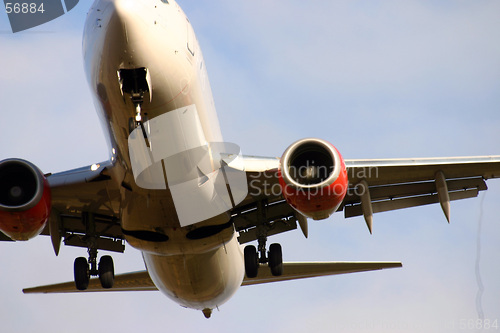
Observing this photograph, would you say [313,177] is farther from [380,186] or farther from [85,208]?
[85,208]

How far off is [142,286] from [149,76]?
10.1 meters

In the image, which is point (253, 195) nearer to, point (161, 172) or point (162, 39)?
point (161, 172)

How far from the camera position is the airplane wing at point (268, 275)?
70.1ft

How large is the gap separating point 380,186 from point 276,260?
3343 millimetres

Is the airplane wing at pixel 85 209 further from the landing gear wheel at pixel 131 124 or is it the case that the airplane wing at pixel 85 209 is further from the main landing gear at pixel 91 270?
the landing gear wheel at pixel 131 124

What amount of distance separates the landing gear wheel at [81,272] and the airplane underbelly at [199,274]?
1.62 metres

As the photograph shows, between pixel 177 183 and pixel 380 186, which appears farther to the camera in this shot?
pixel 380 186

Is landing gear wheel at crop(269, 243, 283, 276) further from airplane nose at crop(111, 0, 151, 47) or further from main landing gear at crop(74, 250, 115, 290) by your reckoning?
airplane nose at crop(111, 0, 151, 47)

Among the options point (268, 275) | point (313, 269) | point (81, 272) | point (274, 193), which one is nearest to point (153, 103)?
point (274, 193)

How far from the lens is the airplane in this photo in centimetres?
1530

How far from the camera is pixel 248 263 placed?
20.4 metres

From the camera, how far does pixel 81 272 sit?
20.6m

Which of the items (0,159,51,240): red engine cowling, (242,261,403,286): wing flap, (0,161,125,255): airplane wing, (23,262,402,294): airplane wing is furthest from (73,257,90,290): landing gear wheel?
(242,261,403,286): wing flap

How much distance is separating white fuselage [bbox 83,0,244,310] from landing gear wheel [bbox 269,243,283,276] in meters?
1.61
